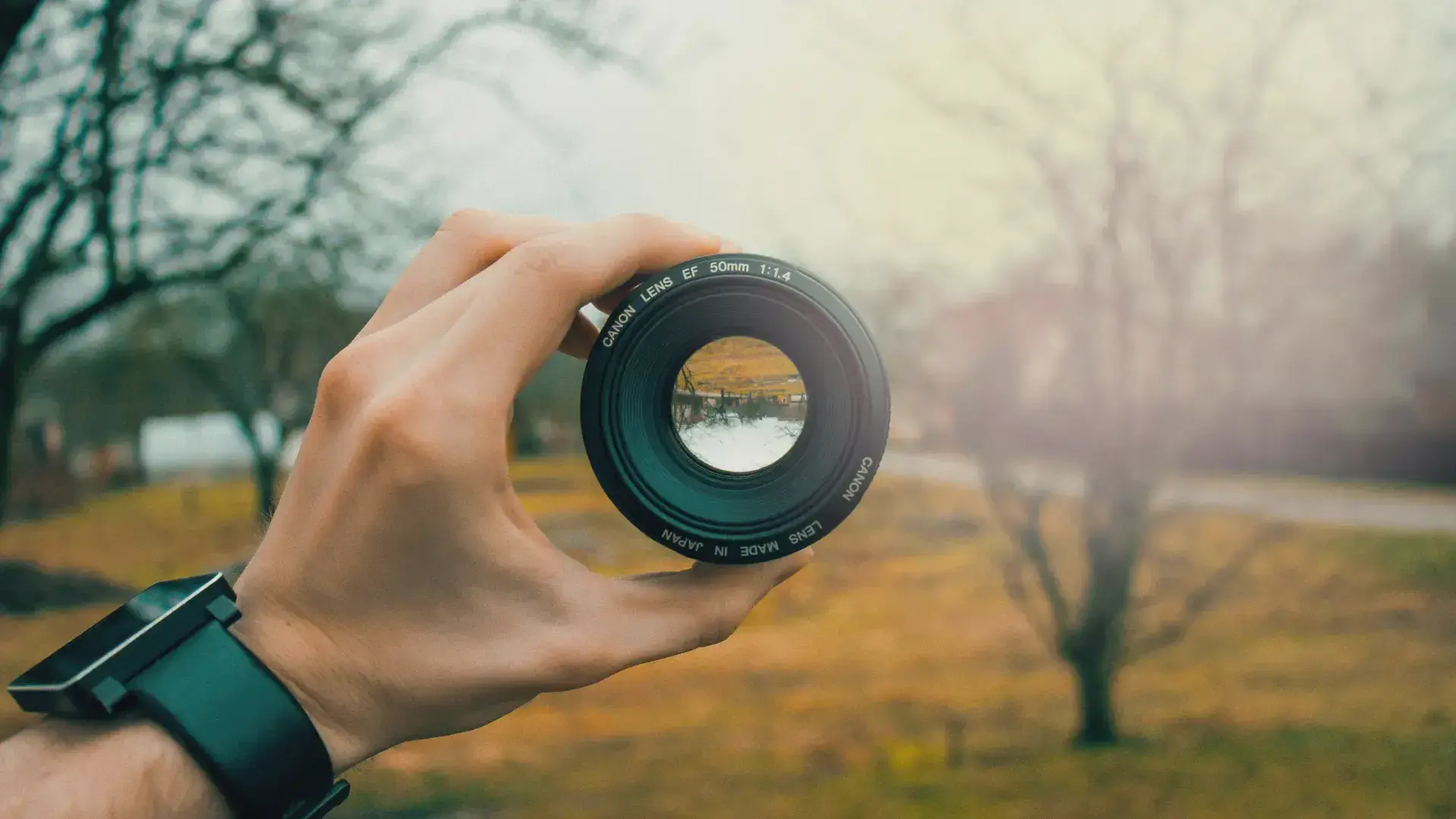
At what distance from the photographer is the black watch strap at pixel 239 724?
589 millimetres

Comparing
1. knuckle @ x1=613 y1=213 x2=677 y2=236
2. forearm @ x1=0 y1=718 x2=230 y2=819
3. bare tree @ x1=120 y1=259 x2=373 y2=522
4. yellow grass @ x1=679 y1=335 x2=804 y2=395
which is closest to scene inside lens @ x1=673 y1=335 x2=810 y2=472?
yellow grass @ x1=679 y1=335 x2=804 y2=395

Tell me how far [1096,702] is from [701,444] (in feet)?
10.4

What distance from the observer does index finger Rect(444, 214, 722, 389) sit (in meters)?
0.61

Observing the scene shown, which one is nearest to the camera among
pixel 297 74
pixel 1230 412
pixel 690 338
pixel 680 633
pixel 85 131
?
pixel 680 633

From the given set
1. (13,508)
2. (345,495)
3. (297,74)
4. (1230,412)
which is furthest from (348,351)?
(13,508)

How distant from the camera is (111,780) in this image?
23.1 inches

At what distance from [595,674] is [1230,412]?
312 cm

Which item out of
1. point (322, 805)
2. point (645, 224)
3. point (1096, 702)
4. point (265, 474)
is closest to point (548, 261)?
point (645, 224)

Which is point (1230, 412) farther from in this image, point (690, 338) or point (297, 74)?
point (297, 74)

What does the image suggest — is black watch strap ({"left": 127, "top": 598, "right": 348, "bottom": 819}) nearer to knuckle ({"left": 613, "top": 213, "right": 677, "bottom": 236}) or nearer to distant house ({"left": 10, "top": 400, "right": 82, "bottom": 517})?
knuckle ({"left": 613, "top": 213, "right": 677, "bottom": 236})

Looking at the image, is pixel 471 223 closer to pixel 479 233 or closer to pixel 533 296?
pixel 479 233

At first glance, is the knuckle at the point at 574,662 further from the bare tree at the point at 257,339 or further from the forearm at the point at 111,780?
the bare tree at the point at 257,339

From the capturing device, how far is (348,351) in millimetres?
643

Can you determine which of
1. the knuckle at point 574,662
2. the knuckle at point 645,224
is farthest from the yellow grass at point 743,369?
the knuckle at point 574,662
